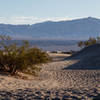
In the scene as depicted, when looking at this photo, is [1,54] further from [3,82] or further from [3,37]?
[3,82]

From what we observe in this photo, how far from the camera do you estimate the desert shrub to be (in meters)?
Answer: 16.3

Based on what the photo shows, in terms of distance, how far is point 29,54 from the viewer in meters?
16.8

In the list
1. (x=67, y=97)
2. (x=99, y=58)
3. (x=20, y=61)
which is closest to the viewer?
(x=67, y=97)

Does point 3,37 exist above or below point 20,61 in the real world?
above

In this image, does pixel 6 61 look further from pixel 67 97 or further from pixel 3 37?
pixel 67 97

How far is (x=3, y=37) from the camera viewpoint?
16.9 metres

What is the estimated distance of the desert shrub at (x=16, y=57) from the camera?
16.3 meters

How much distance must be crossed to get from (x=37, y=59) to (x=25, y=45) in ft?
3.89

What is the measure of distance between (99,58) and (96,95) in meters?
19.4

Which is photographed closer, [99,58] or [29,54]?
[29,54]

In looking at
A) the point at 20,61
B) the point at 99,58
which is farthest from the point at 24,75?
the point at 99,58

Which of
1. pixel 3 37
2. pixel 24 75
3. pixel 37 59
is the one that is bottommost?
pixel 24 75

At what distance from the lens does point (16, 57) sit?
16.3 meters

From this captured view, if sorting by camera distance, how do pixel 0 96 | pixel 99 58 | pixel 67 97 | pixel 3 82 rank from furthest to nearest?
pixel 99 58 → pixel 3 82 → pixel 0 96 → pixel 67 97
